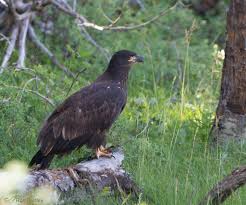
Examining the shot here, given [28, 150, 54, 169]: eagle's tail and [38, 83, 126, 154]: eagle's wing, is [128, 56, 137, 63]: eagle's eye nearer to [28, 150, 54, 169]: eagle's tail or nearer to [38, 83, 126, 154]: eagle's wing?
[38, 83, 126, 154]: eagle's wing

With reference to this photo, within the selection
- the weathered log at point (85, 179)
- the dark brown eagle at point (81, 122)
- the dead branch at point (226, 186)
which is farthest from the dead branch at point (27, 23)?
the dead branch at point (226, 186)

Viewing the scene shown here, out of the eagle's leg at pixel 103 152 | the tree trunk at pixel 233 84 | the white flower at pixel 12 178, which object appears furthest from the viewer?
the tree trunk at pixel 233 84

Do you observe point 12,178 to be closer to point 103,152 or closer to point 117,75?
point 103,152

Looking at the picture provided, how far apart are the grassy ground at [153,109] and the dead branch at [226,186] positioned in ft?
1.56

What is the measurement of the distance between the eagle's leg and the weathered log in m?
0.13

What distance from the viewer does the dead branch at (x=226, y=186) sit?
5203 mm

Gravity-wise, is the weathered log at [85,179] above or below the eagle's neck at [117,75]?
below

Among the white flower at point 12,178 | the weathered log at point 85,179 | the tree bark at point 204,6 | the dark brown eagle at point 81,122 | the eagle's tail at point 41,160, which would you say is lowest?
the eagle's tail at point 41,160

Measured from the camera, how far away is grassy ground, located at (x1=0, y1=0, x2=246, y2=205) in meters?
6.75

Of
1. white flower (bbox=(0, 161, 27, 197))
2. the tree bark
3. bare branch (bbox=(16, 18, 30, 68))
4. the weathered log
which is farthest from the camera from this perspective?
the tree bark

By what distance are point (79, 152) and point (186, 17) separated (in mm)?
4465

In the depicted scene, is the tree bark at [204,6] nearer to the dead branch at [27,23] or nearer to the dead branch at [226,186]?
the dead branch at [27,23]

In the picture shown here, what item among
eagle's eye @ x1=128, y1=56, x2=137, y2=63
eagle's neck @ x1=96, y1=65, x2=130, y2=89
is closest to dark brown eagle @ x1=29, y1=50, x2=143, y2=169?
eagle's neck @ x1=96, y1=65, x2=130, y2=89

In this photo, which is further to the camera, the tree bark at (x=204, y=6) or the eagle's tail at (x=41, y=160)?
the tree bark at (x=204, y=6)
